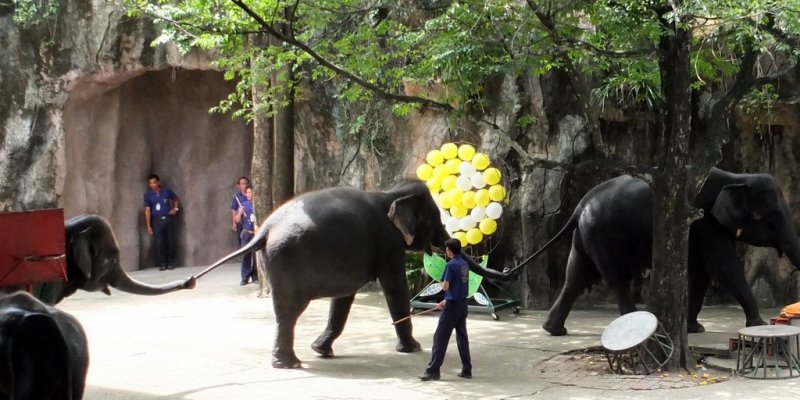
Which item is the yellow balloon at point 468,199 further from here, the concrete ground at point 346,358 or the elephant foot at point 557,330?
the elephant foot at point 557,330

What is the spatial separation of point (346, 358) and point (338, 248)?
119 cm

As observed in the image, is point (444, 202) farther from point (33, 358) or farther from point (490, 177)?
point (33, 358)

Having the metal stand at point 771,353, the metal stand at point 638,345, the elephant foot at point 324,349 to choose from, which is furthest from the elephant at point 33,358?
the metal stand at point 771,353

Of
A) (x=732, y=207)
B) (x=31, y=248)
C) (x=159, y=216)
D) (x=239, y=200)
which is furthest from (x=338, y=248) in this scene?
(x=159, y=216)

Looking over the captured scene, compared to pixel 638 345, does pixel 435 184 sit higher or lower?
higher

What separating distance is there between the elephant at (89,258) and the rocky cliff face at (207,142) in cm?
368

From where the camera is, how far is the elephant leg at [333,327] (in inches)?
405

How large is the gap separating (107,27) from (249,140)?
4123 millimetres

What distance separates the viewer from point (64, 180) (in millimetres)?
17359

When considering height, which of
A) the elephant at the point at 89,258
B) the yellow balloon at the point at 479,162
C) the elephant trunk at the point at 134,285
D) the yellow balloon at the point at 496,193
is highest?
the yellow balloon at the point at 479,162

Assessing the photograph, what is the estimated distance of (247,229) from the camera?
1633 cm

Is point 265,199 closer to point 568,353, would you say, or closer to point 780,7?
point 568,353

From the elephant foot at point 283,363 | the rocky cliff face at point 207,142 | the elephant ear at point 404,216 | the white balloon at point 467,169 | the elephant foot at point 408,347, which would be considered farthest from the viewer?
the rocky cliff face at point 207,142

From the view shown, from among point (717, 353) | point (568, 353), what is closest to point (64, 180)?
point (568, 353)
